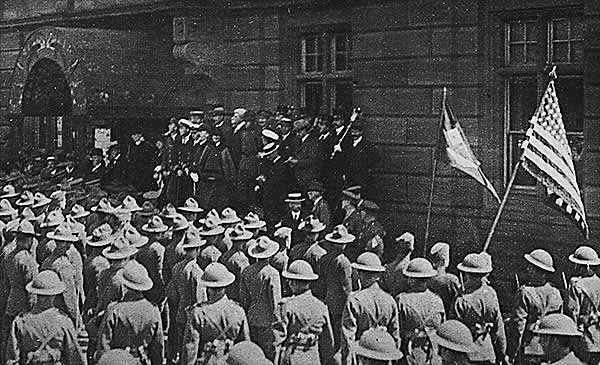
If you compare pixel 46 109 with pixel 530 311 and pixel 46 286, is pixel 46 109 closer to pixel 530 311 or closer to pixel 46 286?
pixel 46 286

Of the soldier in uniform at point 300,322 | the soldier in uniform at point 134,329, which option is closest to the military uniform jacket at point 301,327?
the soldier in uniform at point 300,322

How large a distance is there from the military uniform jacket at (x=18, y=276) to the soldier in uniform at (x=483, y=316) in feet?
7.22

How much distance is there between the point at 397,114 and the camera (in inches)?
222

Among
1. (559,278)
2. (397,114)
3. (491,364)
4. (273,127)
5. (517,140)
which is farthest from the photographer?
(273,127)

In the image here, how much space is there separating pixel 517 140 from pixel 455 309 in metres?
1.42

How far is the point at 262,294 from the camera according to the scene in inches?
178

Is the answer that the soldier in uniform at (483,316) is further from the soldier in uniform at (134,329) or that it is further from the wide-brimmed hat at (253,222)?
the wide-brimmed hat at (253,222)

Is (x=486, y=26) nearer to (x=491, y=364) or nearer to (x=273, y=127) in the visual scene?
(x=273, y=127)

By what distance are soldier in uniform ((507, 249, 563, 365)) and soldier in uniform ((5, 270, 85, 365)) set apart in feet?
6.56

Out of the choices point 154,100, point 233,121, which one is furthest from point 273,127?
point 154,100

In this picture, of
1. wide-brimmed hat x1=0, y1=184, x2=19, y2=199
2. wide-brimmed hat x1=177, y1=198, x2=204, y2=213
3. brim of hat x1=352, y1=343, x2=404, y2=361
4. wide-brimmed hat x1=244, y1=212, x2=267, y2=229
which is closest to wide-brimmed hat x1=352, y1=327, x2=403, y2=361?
brim of hat x1=352, y1=343, x2=404, y2=361

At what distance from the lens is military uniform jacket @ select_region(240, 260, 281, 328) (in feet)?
14.7

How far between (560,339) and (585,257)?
1.01 metres

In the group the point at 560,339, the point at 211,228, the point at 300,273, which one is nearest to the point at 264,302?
the point at 300,273
